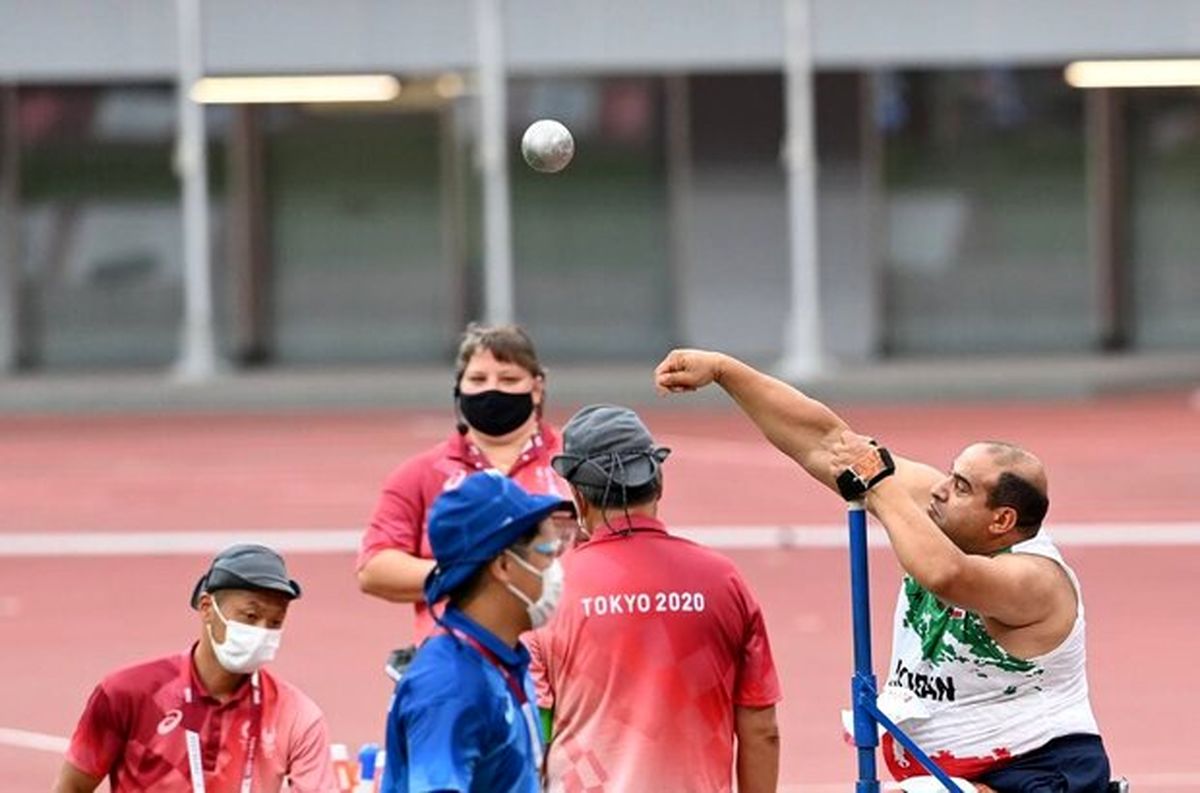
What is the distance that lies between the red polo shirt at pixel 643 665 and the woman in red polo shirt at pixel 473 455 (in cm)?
157

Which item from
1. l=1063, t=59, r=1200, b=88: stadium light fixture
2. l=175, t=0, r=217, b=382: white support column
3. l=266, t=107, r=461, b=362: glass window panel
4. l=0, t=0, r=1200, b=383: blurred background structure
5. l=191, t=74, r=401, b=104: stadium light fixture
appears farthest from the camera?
l=266, t=107, r=461, b=362: glass window panel

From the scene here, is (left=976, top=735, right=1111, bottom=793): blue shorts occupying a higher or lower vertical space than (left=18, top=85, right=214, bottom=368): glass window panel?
lower

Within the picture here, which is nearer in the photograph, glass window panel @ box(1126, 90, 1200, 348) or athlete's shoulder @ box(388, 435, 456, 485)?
athlete's shoulder @ box(388, 435, 456, 485)

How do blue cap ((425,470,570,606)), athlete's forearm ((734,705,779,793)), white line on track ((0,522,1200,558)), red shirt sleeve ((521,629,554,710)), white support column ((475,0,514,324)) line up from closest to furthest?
1. blue cap ((425,470,570,606))
2. red shirt sleeve ((521,629,554,710))
3. athlete's forearm ((734,705,779,793))
4. white line on track ((0,522,1200,558))
5. white support column ((475,0,514,324))

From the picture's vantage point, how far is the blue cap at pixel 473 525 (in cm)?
508

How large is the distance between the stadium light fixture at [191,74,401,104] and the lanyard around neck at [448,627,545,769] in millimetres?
26394

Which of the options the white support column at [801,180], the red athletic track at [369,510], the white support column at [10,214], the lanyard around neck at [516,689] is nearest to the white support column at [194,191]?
the red athletic track at [369,510]

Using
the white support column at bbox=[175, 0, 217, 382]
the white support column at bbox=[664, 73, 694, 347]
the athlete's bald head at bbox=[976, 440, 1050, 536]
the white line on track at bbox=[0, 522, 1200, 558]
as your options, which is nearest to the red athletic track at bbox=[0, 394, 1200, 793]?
the white line on track at bbox=[0, 522, 1200, 558]

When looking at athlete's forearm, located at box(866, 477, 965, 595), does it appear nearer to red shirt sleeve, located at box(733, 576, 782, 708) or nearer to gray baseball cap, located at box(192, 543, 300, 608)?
red shirt sleeve, located at box(733, 576, 782, 708)

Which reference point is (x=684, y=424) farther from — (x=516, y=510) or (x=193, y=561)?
(x=516, y=510)

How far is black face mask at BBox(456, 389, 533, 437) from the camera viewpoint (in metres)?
8.23

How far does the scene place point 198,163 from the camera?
30234 millimetres

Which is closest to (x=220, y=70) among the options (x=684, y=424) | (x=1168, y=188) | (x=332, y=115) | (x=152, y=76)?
(x=152, y=76)

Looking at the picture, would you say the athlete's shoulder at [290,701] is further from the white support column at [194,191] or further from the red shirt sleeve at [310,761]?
the white support column at [194,191]
